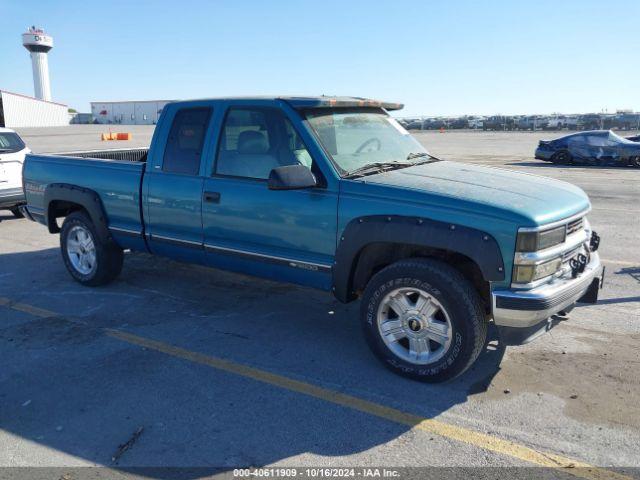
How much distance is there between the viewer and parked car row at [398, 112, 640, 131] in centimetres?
5178

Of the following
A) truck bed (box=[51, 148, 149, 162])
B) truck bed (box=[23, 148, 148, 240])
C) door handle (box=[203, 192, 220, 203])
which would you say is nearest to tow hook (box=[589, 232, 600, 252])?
door handle (box=[203, 192, 220, 203])

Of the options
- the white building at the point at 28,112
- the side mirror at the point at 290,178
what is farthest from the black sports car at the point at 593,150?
the white building at the point at 28,112

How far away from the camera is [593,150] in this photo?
21109 millimetres

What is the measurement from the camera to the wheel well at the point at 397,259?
4.24 meters

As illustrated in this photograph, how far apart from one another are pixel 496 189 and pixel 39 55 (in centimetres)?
13237

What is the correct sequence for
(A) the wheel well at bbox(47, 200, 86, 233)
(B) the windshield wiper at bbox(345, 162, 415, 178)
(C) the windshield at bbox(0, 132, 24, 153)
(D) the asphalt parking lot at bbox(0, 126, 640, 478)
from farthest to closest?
1. (C) the windshield at bbox(0, 132, 24, 153)
2. (A) the wheel well at bbox(47, 200, 86, 233)
3. (B) the windshield wiper at bbox(345, 162, 415, 178)
4. (D) the asphalt parking lot at bbox(0, 126, 640, 478)

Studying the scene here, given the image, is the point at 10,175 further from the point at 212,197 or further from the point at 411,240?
the point at 411,240

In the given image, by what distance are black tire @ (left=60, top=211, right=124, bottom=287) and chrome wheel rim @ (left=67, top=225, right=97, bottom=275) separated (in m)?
0.02

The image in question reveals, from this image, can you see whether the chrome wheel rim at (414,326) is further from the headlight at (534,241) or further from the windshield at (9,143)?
the windshield at (9,143)

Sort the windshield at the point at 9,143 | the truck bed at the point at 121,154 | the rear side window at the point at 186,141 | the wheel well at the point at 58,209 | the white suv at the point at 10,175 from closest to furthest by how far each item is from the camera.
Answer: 1. the rear side window at the point at 186,141
2. the wheel well at the point at 58,209
3. the truck bed at the point at 121,154
4. the white suv at the point at 10,175
5. the windshield at the point at 9,143

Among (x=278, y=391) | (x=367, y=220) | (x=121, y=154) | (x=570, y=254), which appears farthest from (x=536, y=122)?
(x=278, y=391)

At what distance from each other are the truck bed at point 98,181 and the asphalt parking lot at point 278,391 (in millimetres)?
896

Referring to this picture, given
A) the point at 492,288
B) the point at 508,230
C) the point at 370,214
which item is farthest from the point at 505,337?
the point at 370,214

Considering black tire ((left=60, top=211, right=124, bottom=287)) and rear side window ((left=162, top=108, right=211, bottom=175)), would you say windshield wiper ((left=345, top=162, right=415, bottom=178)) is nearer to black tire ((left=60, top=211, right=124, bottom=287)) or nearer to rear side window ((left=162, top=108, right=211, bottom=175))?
rear side window ((left=162, top=108, right=211, bottom=175))
